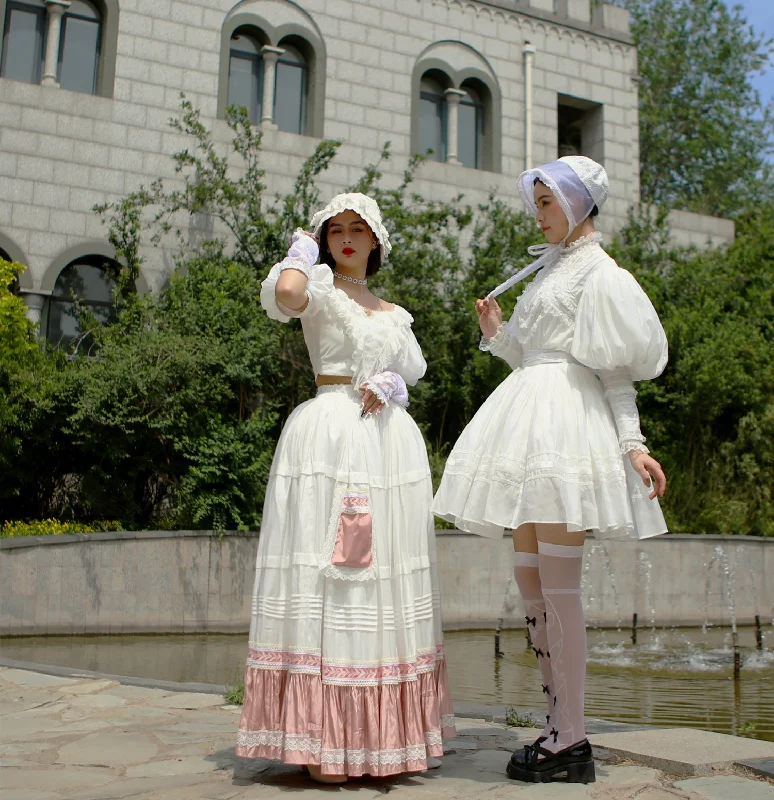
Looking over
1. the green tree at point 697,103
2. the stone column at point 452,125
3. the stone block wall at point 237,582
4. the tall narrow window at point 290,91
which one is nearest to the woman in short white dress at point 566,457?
the stone block wall at point 237,582

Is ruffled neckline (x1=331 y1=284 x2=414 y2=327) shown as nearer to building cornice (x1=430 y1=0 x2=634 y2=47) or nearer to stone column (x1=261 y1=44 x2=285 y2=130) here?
stone column (x1=261 y1=44 x2=285 y2=130)

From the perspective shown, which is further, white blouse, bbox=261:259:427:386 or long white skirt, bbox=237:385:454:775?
white blouse, bbox=261:259:427:386

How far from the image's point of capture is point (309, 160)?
13555 millimetres

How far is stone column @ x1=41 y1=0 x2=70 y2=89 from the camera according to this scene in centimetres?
1346

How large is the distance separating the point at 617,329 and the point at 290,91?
12.7 metres

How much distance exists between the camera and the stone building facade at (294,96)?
13.3 metres

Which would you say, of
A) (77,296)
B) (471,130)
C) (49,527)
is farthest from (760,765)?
(471,130)

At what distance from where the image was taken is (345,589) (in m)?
3.57

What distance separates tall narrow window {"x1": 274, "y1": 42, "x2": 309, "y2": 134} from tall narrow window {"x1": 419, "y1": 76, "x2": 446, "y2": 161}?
207 cm

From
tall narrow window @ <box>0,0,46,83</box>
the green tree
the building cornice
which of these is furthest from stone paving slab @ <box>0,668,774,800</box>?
the green tree

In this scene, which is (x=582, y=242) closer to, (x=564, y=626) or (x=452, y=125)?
(x=564, y=626)

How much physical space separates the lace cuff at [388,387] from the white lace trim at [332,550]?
0.40 meters

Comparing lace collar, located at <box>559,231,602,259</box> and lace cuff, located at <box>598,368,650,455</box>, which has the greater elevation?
lace collar, located at <box>559,231,602,259</box>

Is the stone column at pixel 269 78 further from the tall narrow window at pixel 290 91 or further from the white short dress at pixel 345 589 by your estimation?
the white short dress at pixel 345 589
